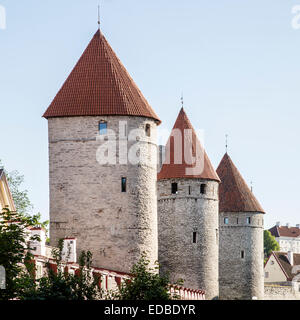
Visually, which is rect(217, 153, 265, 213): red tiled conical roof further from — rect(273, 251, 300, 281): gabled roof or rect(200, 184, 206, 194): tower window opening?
rect(273, 251, 300, 281): gabled roof

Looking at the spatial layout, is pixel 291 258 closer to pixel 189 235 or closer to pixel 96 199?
pixel 189 235

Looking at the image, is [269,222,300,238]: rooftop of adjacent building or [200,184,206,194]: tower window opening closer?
[200,184,206,194]: tower window opening

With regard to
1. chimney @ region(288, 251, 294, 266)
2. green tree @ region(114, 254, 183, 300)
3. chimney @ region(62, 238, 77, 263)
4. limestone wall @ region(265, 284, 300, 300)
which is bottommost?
green tree @ region(114, 254, 183, 300)

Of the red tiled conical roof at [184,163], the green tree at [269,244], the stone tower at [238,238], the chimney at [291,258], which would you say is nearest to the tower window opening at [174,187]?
the red tiled conical roof at [184,163]

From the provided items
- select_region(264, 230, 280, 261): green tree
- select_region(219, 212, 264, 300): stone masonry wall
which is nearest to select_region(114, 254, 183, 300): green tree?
select_region(219, 212, 264, 300): stone masonry wall

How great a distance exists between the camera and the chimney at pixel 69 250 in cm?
2892

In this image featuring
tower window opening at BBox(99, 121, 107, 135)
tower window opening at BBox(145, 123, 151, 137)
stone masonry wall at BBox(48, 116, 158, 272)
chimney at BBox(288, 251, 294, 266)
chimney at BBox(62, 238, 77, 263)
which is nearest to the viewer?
chimney at BBox(62, 238, 77, 263)

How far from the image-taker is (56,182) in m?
32.1

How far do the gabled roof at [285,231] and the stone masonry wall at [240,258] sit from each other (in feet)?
244

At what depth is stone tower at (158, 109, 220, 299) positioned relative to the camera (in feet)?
126

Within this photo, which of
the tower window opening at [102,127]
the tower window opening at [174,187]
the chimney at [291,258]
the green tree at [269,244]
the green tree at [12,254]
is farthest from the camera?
the green tree at [269,244]

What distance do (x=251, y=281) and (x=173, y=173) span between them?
10752 mm

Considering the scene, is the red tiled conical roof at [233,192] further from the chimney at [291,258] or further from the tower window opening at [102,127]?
the chimney at [291,258]
